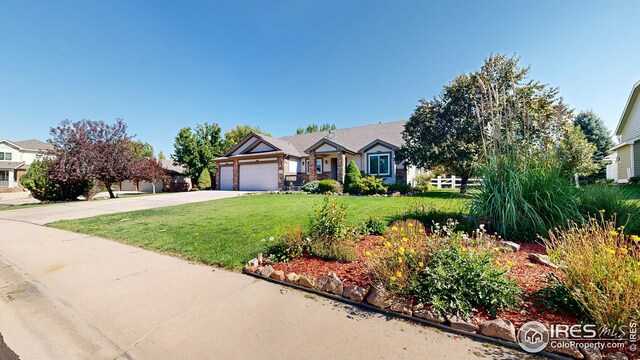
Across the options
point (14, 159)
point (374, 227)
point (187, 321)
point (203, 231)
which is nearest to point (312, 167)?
point (203, 231)

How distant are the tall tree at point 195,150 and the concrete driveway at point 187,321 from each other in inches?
1049

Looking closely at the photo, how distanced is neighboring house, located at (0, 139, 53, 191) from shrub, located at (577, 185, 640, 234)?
Answer: 49637 mm

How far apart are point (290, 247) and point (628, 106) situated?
23.9 m

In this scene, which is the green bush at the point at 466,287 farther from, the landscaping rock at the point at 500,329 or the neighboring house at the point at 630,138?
the neighboring house at the point at 630,138

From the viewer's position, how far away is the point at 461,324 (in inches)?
91.7

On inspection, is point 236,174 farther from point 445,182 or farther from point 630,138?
point 630,138

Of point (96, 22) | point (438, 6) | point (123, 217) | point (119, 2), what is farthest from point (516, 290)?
point (96, 22)

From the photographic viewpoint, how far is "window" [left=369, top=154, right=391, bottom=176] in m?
18.9

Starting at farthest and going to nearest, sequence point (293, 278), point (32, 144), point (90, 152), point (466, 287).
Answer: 1. point (32, 144)
2. point (90, 152)
3. point (293, 278)
4. point (466, 287)

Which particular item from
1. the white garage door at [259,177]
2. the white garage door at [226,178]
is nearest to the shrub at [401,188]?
the white garage door at [259,177]

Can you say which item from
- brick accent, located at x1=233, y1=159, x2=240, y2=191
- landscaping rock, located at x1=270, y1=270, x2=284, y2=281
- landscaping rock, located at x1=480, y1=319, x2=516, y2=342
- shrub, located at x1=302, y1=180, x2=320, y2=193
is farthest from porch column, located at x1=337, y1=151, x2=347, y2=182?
landscaping rock, located at x1=480, y1=319, x2=516, y2=342

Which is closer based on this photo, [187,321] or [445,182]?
[187,321]

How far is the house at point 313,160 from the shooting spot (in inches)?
757

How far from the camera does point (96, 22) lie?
9.39 metres
